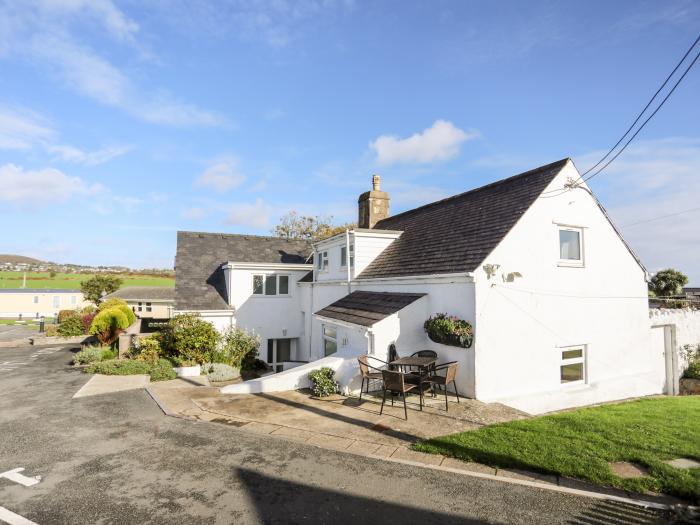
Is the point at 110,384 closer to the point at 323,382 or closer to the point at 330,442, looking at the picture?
the point at 323,382

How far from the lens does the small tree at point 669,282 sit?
2878 cm

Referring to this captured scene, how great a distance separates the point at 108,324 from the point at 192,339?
8524 mm

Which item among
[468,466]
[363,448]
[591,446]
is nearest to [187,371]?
[363,448]

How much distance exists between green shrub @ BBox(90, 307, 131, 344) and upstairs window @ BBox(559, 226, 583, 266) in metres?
23.1

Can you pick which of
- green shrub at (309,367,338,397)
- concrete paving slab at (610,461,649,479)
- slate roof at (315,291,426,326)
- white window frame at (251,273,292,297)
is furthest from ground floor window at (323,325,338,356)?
concrete paving slab at (610,461,649,479)

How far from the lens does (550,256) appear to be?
515 inches

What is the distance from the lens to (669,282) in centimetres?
2898

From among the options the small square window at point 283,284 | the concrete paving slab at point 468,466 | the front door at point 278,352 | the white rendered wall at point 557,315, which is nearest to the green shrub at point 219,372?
the front door at point 278,352

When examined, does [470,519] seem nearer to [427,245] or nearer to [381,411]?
[381,411]

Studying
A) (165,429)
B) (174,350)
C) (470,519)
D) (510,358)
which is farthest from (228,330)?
(470,519)

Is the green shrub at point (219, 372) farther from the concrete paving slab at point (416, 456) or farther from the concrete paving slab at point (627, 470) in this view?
the concrete paving slab at point (627, 470)

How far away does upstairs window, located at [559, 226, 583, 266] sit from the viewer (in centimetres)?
1368

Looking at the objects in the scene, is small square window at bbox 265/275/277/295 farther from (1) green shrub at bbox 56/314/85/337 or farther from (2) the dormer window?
(1) green shrub at bbox 56/314/85/337

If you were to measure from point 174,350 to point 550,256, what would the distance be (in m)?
17.2
